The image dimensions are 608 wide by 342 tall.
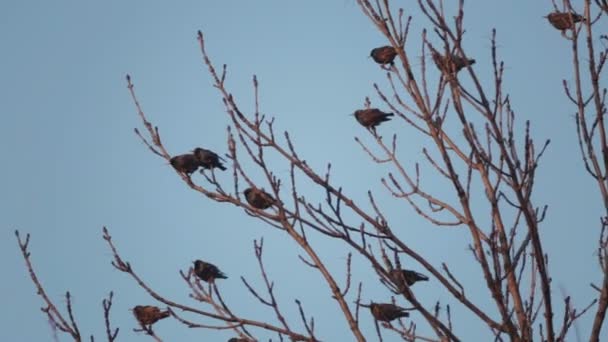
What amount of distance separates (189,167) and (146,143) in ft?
2.78

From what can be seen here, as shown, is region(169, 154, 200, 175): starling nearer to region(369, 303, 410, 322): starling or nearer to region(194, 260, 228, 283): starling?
region(194, 260, 228, 283): starling

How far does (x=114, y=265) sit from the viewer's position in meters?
4.54

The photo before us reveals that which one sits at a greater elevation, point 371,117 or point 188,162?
point 371,117

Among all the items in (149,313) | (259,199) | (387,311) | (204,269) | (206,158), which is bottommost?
(387,311)

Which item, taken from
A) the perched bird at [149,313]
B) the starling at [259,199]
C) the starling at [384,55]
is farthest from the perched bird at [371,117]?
the perched bird at [149,313]

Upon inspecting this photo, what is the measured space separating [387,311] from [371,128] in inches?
52.5

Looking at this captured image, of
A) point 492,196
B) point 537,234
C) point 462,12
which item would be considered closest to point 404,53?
point 462,12

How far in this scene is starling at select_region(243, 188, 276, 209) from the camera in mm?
4396

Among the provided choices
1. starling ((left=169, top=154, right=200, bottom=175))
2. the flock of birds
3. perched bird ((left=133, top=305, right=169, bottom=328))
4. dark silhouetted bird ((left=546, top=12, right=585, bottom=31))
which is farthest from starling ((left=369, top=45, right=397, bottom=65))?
perched bird ((left=133, top=305, right=169, bottom=328))

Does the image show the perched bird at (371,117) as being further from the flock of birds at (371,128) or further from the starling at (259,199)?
the starling at (259,199)

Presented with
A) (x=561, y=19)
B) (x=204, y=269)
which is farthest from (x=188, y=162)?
(x=561, y=19)

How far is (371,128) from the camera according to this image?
5.86m

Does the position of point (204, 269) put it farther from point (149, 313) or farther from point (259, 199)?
point (259, 199)

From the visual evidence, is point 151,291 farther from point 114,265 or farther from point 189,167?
point 189,167
